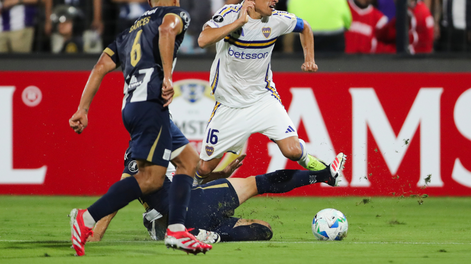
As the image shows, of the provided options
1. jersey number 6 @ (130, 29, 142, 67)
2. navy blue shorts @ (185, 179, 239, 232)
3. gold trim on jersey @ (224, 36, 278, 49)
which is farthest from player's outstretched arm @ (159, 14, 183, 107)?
gold trim on jersey @ (224, 36, 278, 49)

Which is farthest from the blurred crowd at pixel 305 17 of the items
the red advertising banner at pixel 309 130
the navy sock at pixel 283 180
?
the navy sock at pixel 283 180

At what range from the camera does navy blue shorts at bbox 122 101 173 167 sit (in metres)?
4.64

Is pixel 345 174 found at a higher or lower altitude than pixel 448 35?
lower

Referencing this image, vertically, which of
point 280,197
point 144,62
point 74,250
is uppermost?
point 144,62

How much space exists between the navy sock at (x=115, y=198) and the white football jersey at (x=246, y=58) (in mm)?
2122

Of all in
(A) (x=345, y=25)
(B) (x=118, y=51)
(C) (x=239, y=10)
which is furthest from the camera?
(A) (x=345, y=25)

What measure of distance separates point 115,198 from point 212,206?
2.91ft

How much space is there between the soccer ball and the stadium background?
3.21 metres

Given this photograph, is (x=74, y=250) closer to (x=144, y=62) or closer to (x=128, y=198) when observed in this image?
(x=128, y=198)

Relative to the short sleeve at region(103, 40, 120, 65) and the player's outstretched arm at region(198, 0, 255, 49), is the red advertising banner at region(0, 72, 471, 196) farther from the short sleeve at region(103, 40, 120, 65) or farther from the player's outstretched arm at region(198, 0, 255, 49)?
the short sleeve at region(103, 40, 120, 65)

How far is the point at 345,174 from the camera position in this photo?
8711 mm

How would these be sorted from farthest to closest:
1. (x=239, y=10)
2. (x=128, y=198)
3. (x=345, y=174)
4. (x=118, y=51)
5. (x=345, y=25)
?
1. (x=345, y=25)
2. (x=345, y=174)
3. (x=239, y=10)
4. (x=118, y=51)
5. (x=128, y=198)

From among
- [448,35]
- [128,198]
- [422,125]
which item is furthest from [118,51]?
[448,35]

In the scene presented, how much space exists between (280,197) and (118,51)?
4.34 meters
